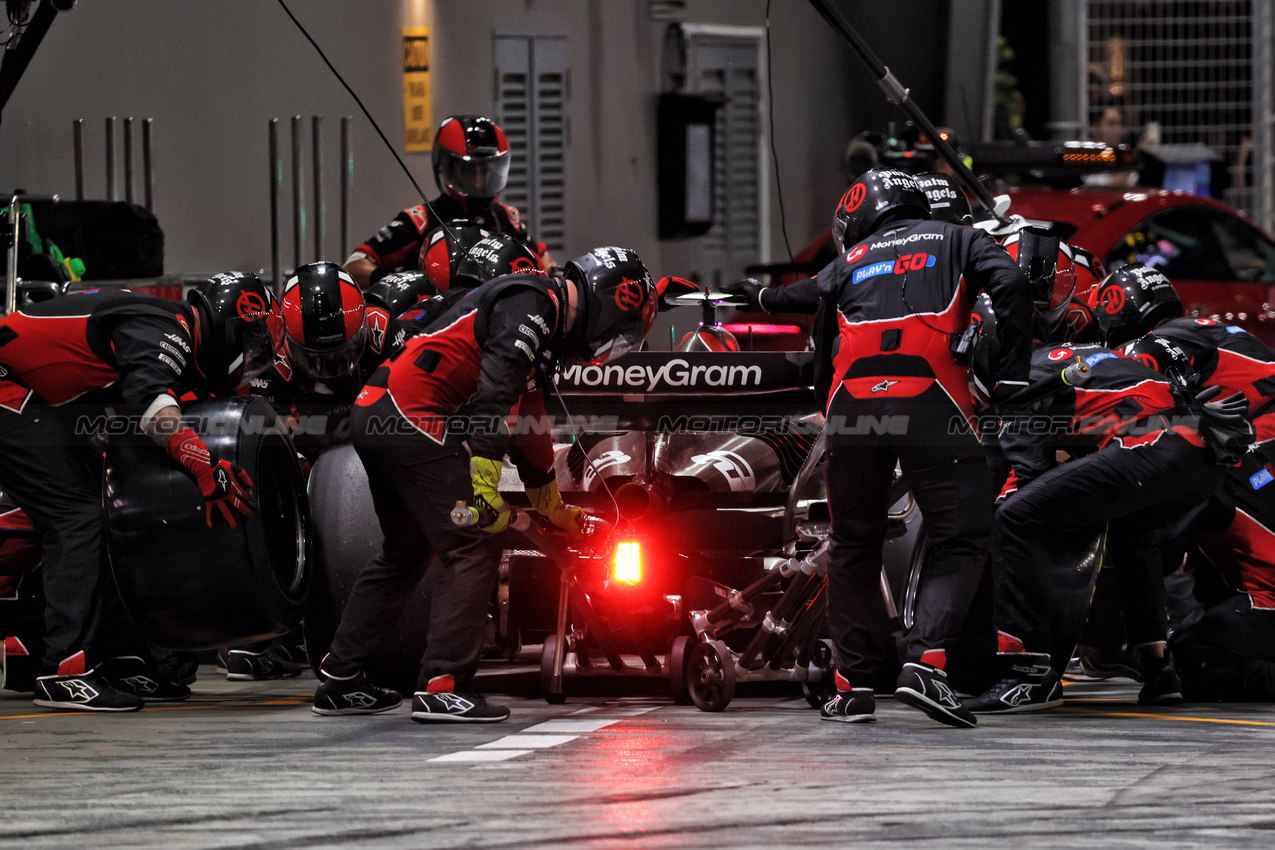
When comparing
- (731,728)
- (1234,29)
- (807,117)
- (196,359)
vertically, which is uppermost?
(1234,29)

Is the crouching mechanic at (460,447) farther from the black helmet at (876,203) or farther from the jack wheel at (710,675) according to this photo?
the black helmet at (876,203)

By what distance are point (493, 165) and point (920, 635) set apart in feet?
11.1

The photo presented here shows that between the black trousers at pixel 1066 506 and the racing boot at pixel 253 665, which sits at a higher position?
the black trousers at pixel 1066 506

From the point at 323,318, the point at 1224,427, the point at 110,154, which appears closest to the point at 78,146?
the point at 110,154

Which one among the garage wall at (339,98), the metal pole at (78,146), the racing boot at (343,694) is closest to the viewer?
the racing boot at (343,694)

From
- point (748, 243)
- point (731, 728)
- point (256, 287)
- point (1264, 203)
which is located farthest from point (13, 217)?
point (1264, 203)

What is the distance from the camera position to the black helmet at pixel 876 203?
20.0 feet

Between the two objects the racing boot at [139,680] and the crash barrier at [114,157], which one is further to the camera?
the crash barrier at [114,157]

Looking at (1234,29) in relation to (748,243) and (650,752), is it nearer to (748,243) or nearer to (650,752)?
(748,243)

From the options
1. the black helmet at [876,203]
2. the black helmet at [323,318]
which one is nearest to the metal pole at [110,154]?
the black helmet at [323,318]

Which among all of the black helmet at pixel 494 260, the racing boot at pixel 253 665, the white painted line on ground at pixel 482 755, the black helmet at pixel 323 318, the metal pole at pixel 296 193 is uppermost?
the metal pole at pixel 296 193

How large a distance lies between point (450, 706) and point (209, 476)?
42.6 inches

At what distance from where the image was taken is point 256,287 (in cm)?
650

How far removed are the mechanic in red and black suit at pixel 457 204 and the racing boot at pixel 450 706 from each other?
269 cm
